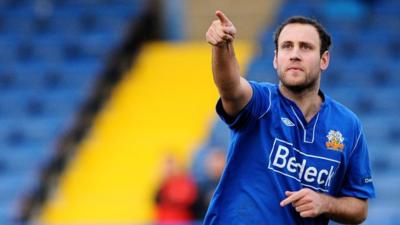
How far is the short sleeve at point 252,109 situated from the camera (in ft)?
17.4

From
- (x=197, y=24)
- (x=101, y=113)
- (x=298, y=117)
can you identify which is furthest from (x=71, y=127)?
(x=298, y=117)

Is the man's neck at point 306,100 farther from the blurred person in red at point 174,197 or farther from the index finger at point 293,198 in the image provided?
the blurred person in red at point 174,197

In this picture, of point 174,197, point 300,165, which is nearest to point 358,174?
point 300,165

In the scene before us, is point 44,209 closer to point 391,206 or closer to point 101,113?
point 101,113

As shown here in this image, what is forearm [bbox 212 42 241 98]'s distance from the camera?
5.14 metres

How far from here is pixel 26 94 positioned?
13.8 meters

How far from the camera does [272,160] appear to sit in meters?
5.41

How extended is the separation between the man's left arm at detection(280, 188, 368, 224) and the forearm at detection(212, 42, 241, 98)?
0.54m

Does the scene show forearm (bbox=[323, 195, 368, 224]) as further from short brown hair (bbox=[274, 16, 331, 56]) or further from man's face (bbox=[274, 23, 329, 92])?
short brown hair (bbox=[274, 16, 331, 56])

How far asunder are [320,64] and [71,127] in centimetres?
814

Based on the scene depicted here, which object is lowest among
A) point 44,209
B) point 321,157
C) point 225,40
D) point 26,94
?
point 44,209

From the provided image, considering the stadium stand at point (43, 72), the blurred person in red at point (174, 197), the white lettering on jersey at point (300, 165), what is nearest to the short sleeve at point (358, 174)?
the white lettering on jersey at point (300, 165)

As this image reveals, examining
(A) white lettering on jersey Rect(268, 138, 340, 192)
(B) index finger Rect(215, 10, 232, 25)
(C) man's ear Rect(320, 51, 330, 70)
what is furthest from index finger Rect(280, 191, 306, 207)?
(B) index finger Rect(215, 10, 232, 25)

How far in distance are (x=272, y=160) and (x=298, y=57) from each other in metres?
0.47
